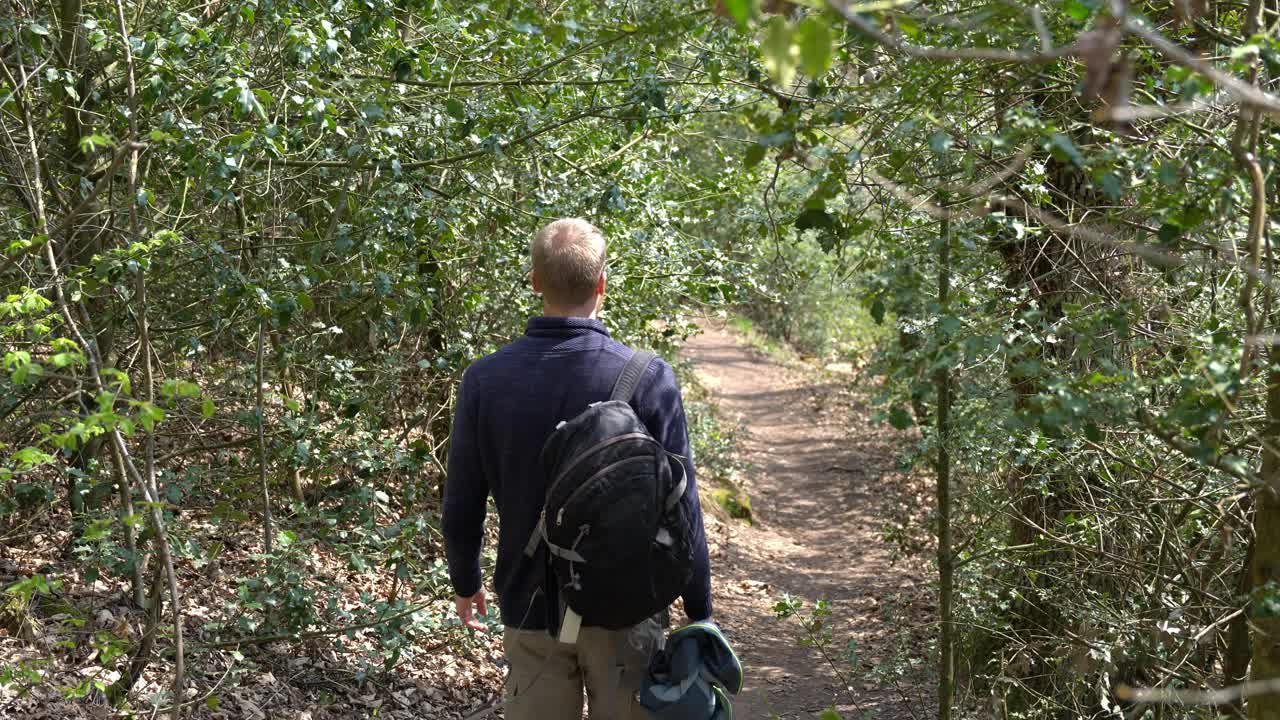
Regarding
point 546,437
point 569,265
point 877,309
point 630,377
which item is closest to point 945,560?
point 877,309

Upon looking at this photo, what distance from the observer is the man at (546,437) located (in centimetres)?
316

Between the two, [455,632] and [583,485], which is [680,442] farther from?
[455,632]

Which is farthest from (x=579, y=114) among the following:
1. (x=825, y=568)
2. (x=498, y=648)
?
(x=825, y=568)

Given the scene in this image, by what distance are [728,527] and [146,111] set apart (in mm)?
7813

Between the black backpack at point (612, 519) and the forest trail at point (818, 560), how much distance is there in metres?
1.79

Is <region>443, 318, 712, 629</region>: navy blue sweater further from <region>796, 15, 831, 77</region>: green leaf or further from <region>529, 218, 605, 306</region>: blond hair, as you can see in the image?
<region>796, 15, 831, 77</region>: green leaf

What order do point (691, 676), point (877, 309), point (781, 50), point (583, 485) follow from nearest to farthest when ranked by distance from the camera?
point (781, 50) → point (583, 485) → point (691, 676) → point (877, 309)

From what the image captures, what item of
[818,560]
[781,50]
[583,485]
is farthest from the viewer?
[818,560]

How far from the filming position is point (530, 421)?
3.15 m

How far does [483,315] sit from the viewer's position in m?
6.57

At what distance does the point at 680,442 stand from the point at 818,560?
7.74 meters

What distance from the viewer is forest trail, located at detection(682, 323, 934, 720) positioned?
22.1 feet

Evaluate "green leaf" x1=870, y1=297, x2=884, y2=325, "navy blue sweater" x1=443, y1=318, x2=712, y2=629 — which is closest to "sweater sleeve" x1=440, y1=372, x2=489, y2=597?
"navy blue sweater" x1=443, y1=318, x2=712, y2=629

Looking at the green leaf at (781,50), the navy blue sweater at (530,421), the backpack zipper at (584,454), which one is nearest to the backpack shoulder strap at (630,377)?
the navy blue sweater at (530,421)
